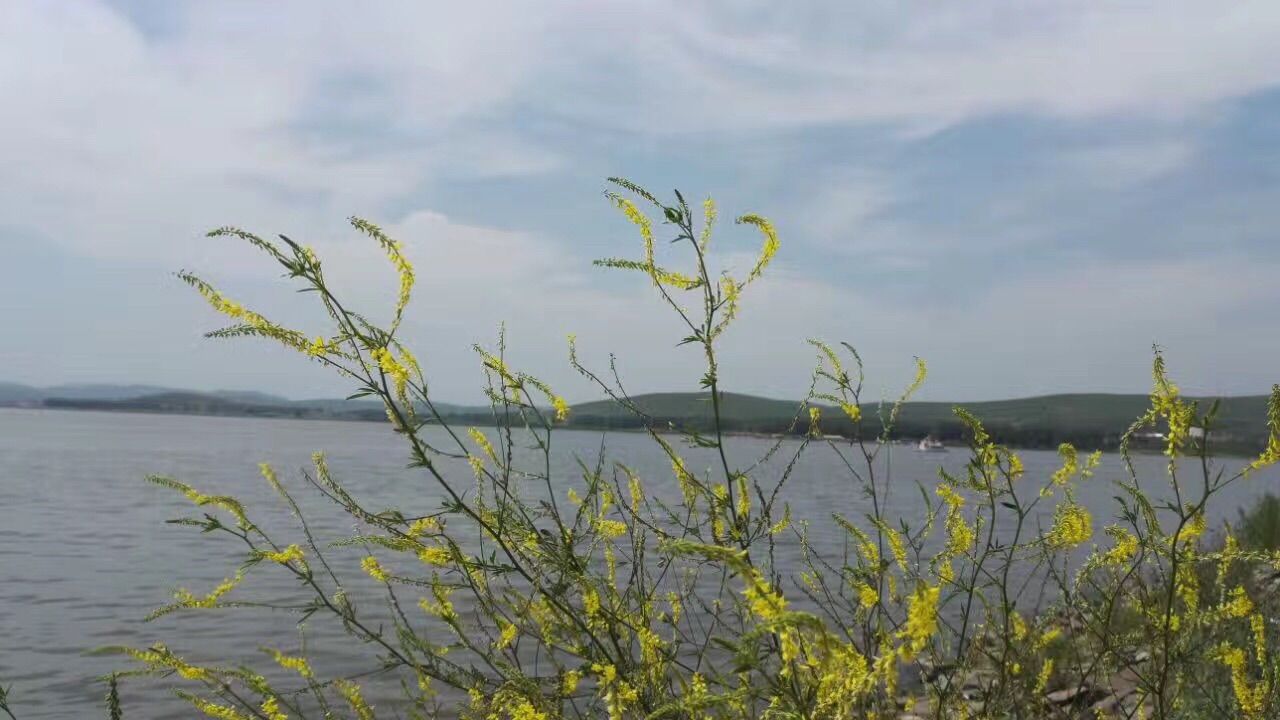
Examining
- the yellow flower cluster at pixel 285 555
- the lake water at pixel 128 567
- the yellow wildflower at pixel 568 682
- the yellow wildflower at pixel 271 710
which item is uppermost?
the yellow flower cluster at pixel 285 555

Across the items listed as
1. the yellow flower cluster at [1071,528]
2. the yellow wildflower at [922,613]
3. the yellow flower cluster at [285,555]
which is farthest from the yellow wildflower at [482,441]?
the yellow flower cluster at [1071,528]

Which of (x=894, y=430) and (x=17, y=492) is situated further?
(x=17, y=492)

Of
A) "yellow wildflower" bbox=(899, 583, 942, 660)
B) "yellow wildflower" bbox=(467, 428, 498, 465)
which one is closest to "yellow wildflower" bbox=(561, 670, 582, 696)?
"yellow wildflower" bbox=(467, 428, 498, 465)

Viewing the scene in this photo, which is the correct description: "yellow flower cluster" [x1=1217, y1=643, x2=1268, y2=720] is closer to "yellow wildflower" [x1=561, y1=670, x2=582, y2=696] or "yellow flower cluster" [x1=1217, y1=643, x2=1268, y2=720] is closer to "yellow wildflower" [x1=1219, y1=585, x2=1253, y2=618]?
"yellow wildflower" [x1=1219, y1=585, x2=1253, y2=618]

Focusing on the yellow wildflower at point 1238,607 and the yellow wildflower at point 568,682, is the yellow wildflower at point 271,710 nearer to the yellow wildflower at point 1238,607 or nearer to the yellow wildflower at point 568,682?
the yellow wildflower at point 568,682

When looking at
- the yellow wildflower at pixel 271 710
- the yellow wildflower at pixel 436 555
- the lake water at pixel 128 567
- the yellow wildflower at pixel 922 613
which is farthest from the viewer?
the lake water at pixel 128 567

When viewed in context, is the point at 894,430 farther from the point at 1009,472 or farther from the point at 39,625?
the point at 39,625

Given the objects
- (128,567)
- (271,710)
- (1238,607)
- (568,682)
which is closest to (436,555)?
(568,682)

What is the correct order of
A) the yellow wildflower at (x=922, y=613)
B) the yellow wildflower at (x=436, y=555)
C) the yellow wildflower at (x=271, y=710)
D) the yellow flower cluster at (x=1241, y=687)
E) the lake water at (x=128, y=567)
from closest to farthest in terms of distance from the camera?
the yellow wildflower at (x=922, y=613) < the yellow wildflower at (x=436, y=555) < the yellow wildflower at (x=271, y=710) < the yellow flower cluster at (x=1241, y=687) < the lake water at (x=128, y=567)

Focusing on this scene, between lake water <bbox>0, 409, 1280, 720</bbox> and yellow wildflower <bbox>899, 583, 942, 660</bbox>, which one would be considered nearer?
yellow wildflower <bbox>899, 583, 942, 660</bbox>

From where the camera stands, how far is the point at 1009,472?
279cm

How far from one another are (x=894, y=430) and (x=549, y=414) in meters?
1.52

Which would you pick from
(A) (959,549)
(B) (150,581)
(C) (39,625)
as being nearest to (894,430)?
(A) (959,549)

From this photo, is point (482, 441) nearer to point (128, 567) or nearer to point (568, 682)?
point (568, 682)
